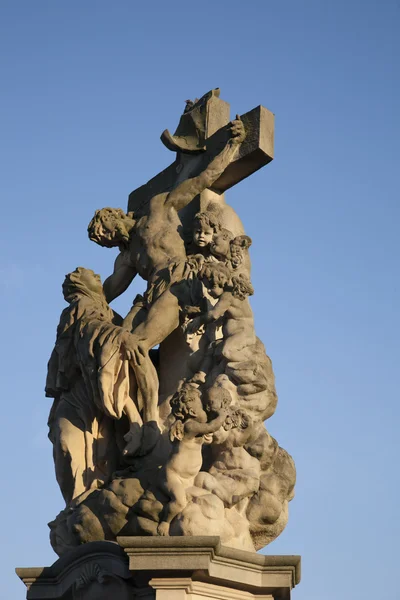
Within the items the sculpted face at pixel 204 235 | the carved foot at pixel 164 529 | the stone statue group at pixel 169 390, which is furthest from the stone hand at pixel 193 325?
the carved foot at pixel 164 529

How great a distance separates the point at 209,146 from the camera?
11867 mm

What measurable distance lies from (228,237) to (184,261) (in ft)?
1.52

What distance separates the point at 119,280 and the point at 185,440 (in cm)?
247

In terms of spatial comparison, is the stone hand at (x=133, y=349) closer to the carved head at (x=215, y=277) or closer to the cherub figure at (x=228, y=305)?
the cherub figure at (x=228, y=305)

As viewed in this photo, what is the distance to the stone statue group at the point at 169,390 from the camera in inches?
384

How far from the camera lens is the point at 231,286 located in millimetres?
10562

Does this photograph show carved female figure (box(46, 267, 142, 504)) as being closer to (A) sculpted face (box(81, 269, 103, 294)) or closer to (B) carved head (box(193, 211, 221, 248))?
(A) sculpted face (box(81, 269, 103, 294))

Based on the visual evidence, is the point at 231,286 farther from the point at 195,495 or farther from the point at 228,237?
the point at 195,495

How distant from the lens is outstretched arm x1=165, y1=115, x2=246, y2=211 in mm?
11508

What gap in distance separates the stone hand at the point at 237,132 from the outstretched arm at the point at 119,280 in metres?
1.50

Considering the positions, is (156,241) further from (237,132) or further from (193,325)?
(237,132)

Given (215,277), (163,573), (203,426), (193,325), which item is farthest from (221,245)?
(163,573)

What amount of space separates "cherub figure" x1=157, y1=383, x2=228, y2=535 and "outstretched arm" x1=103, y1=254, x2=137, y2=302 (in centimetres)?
217

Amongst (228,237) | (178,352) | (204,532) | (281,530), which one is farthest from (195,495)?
(228,237)
